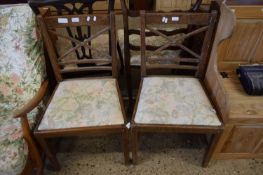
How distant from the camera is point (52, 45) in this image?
1295 mm

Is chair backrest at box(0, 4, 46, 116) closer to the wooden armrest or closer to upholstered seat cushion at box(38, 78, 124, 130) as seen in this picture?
the wooden armrest

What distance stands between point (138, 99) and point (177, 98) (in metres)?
0.24

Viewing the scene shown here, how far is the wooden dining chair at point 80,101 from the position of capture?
45.0 inches

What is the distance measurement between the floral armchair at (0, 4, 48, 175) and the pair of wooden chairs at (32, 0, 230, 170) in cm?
9

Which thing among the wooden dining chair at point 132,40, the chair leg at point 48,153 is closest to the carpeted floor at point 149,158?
the chair leg at point 48,153

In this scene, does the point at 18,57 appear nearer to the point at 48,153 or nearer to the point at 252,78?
the point at 48,153

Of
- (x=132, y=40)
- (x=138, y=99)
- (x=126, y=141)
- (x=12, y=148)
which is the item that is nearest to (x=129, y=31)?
(x=132, y=40)

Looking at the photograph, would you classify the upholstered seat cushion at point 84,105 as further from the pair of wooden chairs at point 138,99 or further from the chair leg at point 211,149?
the chair leg at point 211,149

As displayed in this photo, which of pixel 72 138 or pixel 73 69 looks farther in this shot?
pixel 72 138

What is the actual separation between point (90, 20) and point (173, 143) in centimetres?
107

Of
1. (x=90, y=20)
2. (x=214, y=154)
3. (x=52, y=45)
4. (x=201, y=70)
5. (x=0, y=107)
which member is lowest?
(x=214, y=154)

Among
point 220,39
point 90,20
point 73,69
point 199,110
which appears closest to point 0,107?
point 73,69

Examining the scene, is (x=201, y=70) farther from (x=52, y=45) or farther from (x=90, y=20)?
(x=52, y=45)

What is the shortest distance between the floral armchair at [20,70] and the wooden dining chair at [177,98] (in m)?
0.62
